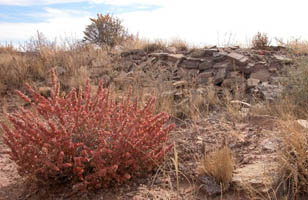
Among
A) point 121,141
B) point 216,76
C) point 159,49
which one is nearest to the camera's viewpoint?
point 121,141

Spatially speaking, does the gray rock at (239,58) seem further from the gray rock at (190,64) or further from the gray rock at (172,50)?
the gray rock at (172,50)

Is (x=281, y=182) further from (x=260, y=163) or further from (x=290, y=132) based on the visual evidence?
(x=290, y=132)

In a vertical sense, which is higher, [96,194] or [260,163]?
[260,163]

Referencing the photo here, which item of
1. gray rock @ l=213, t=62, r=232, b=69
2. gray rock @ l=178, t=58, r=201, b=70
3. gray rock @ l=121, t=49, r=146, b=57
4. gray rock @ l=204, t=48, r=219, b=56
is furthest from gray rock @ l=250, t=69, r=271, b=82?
gray rock @ l=121, t=49, r=146, b=57

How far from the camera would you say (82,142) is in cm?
290

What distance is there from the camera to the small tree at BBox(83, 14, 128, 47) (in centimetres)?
1159

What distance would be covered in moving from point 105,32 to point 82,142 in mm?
9447

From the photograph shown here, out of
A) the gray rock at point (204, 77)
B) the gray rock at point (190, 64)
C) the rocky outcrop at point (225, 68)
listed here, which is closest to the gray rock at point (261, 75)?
the rocky outcrop at point (225, 68)

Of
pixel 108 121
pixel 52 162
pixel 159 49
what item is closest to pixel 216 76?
pixel 159 49

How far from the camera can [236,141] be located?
3713mm

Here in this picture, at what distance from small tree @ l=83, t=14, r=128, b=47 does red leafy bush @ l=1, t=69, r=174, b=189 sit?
8.79m

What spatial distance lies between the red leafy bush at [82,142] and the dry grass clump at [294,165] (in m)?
1.21

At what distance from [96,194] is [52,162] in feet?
1.80

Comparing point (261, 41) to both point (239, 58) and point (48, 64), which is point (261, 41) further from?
point (48, 64)
